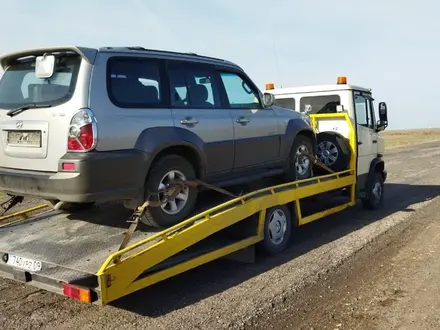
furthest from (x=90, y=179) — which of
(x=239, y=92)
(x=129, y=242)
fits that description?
(x=239, y=92)

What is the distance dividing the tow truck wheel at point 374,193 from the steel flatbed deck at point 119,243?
2.91 m

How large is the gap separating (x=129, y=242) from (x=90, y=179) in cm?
80

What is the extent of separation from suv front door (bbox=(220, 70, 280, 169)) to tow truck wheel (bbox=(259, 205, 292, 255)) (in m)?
0.69

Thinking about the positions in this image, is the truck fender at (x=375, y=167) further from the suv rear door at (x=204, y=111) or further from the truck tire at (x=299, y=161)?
the suv rear door at (x=204, y=111)

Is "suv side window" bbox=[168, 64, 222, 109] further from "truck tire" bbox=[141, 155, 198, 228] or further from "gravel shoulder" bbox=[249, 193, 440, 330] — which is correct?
"gravel shoulder" bbox=[249, 193, 440, 330]

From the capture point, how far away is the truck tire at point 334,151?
846 centimetres

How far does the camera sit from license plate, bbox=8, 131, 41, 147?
4430 millimetres

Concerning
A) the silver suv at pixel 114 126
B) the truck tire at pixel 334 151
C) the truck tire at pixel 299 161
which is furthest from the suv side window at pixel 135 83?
the truck tire at pixel 334 151

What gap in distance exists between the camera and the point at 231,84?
603cm

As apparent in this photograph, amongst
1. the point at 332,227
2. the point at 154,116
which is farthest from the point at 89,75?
the point at 332,227

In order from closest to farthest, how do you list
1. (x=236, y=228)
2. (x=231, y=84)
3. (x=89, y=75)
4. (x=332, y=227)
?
(x=89, y=75), (x=236, y=228), (x=231, y=84), (x=332, y=227)

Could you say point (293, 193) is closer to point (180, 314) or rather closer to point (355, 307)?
point (355, 307)

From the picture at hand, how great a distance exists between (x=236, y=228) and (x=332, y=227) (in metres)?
2.77

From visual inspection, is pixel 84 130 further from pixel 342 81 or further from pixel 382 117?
pixel 382 117
